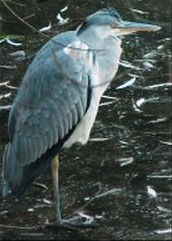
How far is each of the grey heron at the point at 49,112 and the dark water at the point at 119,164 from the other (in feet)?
0.72

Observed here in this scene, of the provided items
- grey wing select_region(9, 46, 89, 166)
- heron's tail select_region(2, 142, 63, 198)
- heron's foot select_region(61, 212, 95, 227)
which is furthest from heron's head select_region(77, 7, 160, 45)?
heron's foot select_region(61, 212, 95, 227)

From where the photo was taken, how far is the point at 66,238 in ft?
19.4

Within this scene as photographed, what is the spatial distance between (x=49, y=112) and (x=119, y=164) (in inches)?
36.7

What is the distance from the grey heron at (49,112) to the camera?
6.04 meters

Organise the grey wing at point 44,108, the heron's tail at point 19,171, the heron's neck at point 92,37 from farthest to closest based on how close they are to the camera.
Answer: the heron's neck at point 92,37 < the grey wing at point 44,108 < the heron's tail at point 19,171

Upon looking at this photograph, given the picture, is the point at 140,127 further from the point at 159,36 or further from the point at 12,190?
the point at 159,36

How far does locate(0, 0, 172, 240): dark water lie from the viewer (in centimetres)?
596

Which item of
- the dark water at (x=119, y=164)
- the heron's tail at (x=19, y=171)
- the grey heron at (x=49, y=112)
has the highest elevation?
the grey heron at (x=49, y=112)

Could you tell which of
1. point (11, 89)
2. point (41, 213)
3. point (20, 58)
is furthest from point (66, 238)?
point (20, 58)

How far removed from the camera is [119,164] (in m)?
6.84

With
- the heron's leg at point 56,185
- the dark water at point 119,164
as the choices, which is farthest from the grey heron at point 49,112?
the dark water at point 119,164

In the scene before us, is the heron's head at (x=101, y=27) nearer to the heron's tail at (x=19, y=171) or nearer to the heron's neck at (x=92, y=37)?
the heron's neck at (x=92, y=37)

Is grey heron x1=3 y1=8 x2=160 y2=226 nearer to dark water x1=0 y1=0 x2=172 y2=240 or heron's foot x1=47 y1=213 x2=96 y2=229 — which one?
heron's foot x1=47 y1=213 x2=96 y2=229

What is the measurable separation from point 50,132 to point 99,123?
1.54 meters
